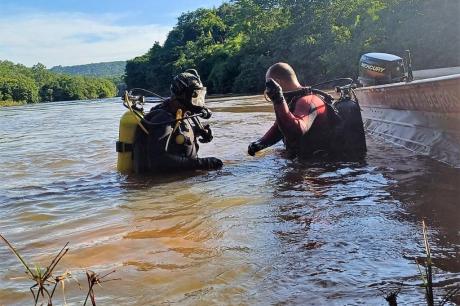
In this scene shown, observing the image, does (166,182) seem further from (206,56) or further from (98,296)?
(206,56)

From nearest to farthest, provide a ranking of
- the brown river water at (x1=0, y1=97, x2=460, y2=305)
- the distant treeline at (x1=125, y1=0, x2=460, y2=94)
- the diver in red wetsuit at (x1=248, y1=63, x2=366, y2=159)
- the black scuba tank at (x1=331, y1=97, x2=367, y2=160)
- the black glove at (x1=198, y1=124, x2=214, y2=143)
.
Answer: the brown river water at (x1=0, y1=97, x2=460, y2=305) < the diver in red wetsuit at (x1=248, y1=63, x2=366, y2=159) < the black scuba tank at (x1=331, y1=97, x2=367, y2=160) < the black glove at (x1=198, y1=124, x2=214, y2=143) < the distant treeline at (x1=125, y1=0, x2=460, y2=94)

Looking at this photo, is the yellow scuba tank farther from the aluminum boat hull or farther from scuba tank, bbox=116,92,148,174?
the aluminum boat hull

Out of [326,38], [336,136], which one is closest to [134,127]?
[336,136]

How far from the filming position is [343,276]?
2066mm

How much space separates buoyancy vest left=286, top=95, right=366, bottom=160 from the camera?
5188 mm

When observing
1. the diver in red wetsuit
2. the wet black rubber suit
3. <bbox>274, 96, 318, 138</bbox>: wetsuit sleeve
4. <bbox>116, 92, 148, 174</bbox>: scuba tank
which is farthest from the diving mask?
<bbox>274, 96, 318, 138</bbox>: wetsuit sleeve

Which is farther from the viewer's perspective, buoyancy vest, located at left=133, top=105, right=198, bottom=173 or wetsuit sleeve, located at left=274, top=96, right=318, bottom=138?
buoyancy vest, located at left=133, top=105, right=198, bottom=173

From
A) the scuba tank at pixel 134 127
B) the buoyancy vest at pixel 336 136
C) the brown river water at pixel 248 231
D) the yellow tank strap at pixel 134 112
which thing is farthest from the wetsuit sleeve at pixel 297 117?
the yellow tank strap at pixel 134 112

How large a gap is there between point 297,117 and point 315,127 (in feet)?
1.70

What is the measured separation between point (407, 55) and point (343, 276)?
405 cm

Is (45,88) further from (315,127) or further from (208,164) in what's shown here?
(315,127)

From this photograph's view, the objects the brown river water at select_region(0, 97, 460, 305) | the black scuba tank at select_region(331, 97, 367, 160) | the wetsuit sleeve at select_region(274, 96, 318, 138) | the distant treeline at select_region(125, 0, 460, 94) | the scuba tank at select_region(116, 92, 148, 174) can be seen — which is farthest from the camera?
the distant treeline at select_region(125, 0, 460, 94)

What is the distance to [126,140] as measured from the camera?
525 centimetres

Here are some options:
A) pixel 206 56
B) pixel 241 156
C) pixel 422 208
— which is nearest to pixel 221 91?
pixel 206 56
